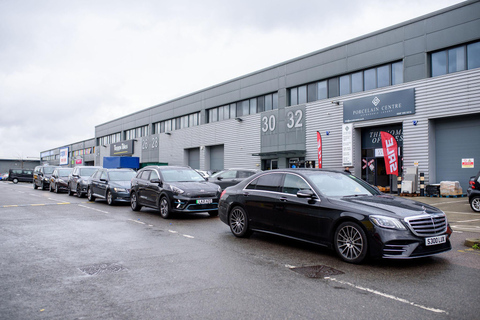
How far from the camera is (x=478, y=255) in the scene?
6289mm

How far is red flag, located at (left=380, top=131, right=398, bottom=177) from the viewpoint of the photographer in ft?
70.1

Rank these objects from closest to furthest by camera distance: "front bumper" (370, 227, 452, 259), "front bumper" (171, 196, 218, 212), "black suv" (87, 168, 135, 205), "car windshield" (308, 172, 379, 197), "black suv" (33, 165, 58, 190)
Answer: "front bumper" (370, 227, 452, 259) → "car windshield" (308, 172, 379, 197) → "front bumper" (171, 196, 218, 212) → "black suv" (87, 168, 135, 205) → "black suv" (33, 165, 58, 190)

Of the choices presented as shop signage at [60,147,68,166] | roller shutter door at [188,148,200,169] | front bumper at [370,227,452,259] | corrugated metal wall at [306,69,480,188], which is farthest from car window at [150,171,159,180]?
shop signage at [60,147,68,166]

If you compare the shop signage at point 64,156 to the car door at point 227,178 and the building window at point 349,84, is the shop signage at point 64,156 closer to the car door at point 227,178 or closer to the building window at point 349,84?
the building window at point 349,84

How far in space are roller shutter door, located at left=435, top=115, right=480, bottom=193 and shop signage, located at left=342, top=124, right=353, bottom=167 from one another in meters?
5.09

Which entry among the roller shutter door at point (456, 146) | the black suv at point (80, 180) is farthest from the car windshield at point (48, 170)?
the roller shutter door at point (456, 146)

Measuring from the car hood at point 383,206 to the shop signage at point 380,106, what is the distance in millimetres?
17465

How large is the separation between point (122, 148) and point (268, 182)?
5520 cm

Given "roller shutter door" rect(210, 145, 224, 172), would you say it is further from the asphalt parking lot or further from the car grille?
the car grille

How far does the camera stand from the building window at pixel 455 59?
1945cm

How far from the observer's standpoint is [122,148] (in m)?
59.2

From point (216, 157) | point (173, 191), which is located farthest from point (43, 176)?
point (173, 191)

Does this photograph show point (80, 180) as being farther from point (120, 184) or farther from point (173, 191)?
point (173, 191)

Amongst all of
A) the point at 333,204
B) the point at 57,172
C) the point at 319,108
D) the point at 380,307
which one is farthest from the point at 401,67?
the point at 57,172
